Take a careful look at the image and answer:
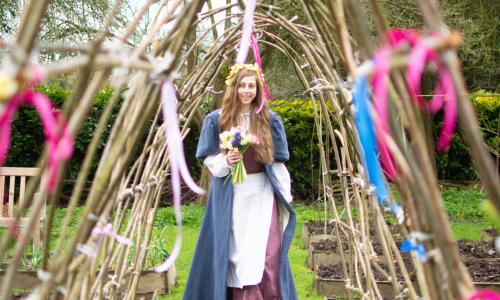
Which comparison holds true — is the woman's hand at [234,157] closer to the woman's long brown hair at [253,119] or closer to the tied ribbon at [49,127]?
the woman's long brown hair at [253,119]

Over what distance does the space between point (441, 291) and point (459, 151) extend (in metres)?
9.49

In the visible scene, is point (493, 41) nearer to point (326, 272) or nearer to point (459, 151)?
point (459, 151)

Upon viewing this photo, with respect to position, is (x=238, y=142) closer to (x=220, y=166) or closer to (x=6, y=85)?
(x=220, y=166)

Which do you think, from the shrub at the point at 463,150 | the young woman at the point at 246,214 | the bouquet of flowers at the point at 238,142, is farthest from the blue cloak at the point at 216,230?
the shrub at the point at 463,150

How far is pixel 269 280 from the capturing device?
3.71 metres

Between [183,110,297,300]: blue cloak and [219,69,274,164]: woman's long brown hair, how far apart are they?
68 mm

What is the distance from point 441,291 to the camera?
3.71 ft

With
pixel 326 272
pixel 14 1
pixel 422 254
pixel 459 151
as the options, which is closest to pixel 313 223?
pixel 326 272

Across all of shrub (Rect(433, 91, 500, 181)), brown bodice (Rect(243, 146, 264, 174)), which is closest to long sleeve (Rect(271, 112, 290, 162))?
brown bodice (Rect(243, 146, 264, 174))

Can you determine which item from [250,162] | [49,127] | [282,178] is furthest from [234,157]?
[49,127]

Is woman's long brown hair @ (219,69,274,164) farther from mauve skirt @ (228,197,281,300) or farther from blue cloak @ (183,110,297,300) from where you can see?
mauve skirt @ (228,197,281,300)

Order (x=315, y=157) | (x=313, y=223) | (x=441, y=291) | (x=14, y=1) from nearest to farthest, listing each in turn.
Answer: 1. (x=441, y=291)
2. (x=313, y=223)
3. (x=14, y=1)
4. (x=315, y=157)

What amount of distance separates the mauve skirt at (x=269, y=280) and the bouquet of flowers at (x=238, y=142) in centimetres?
35

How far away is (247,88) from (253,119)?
193 mm
